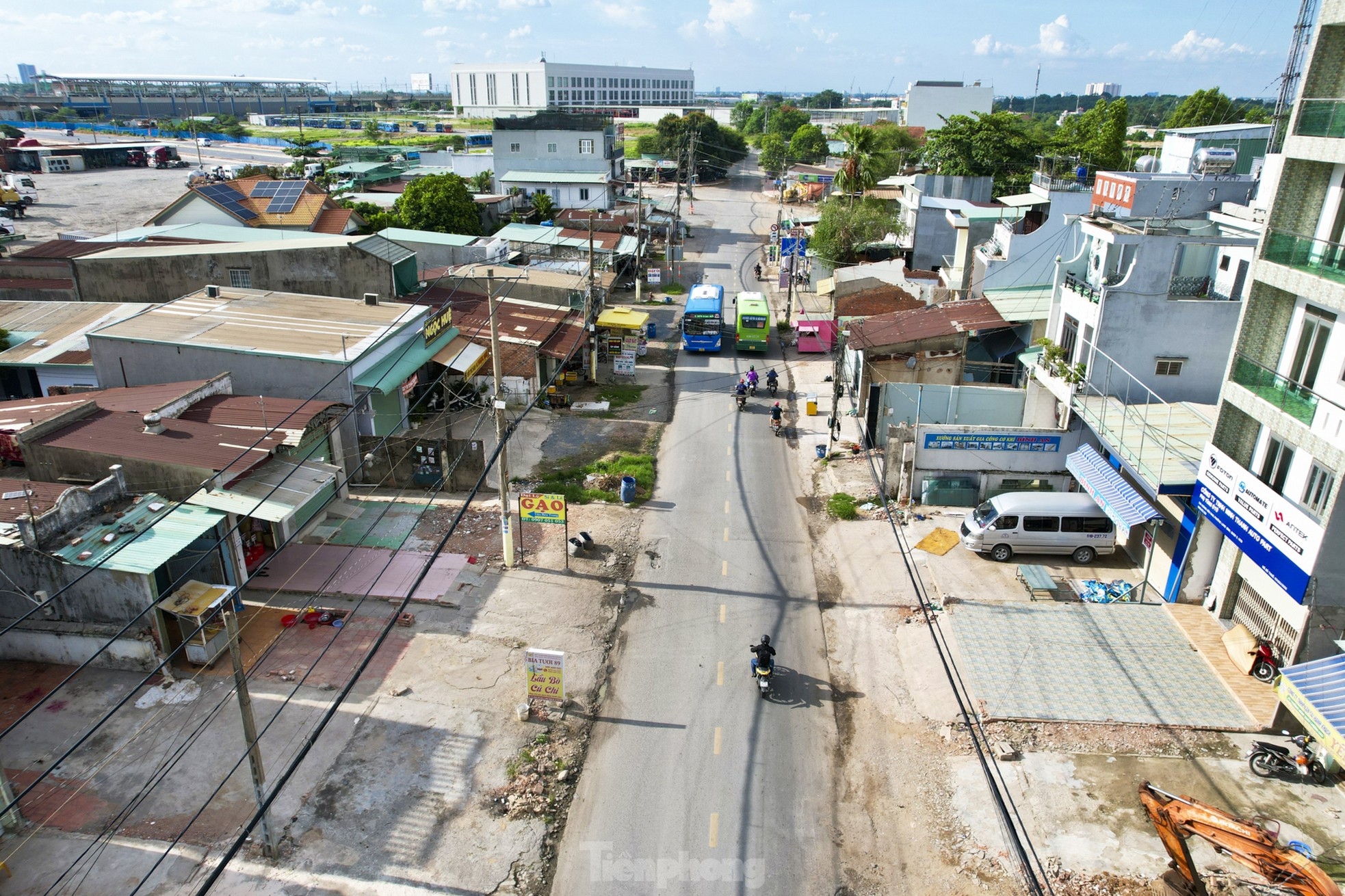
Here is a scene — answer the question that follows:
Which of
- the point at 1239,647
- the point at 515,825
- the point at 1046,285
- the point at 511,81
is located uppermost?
the point at 511,81

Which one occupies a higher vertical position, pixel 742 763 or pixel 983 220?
pixel 983 220

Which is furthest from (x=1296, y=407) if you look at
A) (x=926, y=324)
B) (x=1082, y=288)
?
(x=926, y=324)

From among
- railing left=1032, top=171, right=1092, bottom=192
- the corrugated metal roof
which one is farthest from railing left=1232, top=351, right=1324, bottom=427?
the corrugated metal roof

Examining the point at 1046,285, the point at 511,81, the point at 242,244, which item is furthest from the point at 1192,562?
the point at 511,81

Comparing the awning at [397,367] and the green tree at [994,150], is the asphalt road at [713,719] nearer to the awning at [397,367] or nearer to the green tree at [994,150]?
the awning at [397,367]

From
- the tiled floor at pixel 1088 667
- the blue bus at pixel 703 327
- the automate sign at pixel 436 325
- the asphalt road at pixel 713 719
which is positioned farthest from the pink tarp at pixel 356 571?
the blue bus at pixel 703 327

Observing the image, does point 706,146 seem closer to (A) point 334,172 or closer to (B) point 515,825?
(A) point 334,172

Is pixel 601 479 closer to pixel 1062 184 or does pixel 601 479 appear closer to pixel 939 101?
pixel 1062 184
